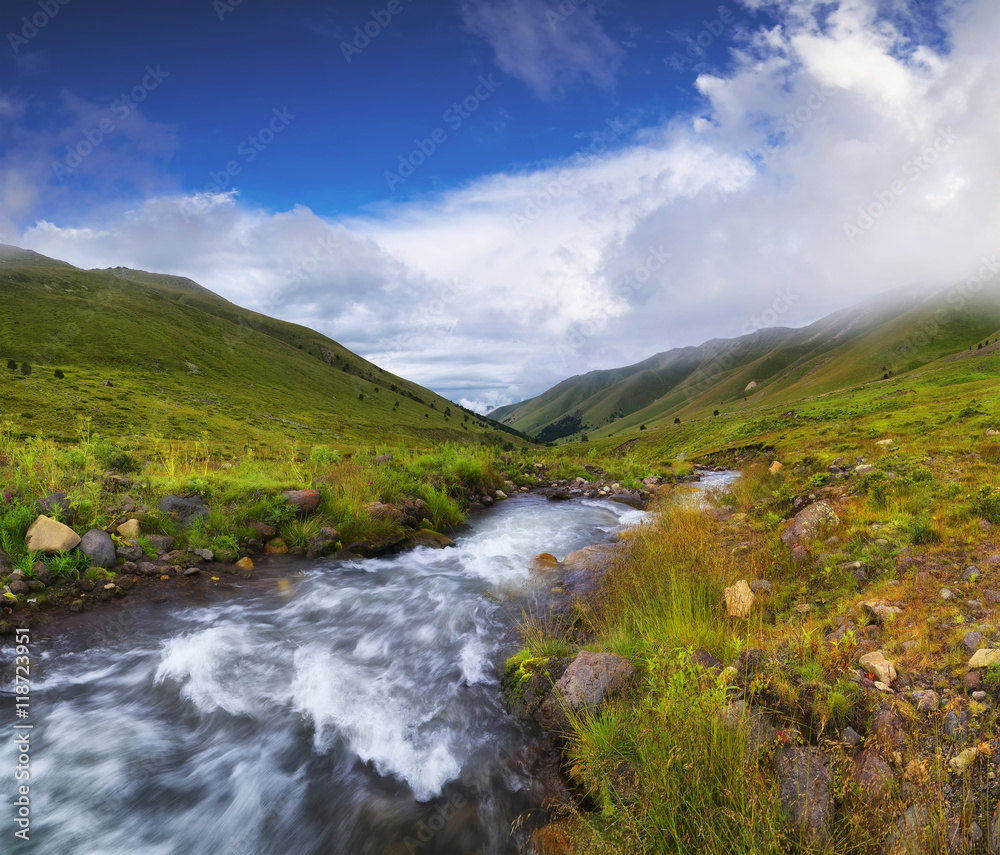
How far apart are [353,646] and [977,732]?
836 centimetres

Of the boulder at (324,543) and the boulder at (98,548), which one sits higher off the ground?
the boulder at (98,548)

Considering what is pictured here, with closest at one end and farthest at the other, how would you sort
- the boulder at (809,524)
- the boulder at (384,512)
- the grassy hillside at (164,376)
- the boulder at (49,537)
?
the boulder at (49,537)
the boulder at (809,524)
the boulder at (384,512)
the grassy hillside at (164,376)

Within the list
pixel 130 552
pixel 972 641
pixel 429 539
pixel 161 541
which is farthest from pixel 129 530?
pixel 972 641

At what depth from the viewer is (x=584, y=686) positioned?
5215 mm

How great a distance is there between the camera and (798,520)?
9.31 meters

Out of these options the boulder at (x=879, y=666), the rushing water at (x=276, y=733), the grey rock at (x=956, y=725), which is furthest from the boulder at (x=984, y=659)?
the rushing water at (x=276, y=733)

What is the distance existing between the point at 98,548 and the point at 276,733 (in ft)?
19.3

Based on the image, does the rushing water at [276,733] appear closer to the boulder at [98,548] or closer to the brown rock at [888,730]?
the boulder at [98,548]

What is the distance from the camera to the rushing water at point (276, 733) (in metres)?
4.90

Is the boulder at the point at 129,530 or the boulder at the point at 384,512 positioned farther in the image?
the boulder at the point at 384,512

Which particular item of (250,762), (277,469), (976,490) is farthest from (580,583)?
(277,469)

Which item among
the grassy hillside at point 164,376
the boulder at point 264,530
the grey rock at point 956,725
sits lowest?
the grey rock at point 956,725

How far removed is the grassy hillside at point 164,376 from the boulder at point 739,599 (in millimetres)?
28017

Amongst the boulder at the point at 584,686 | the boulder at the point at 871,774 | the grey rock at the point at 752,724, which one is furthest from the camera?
the boulder at the point at 584,686
